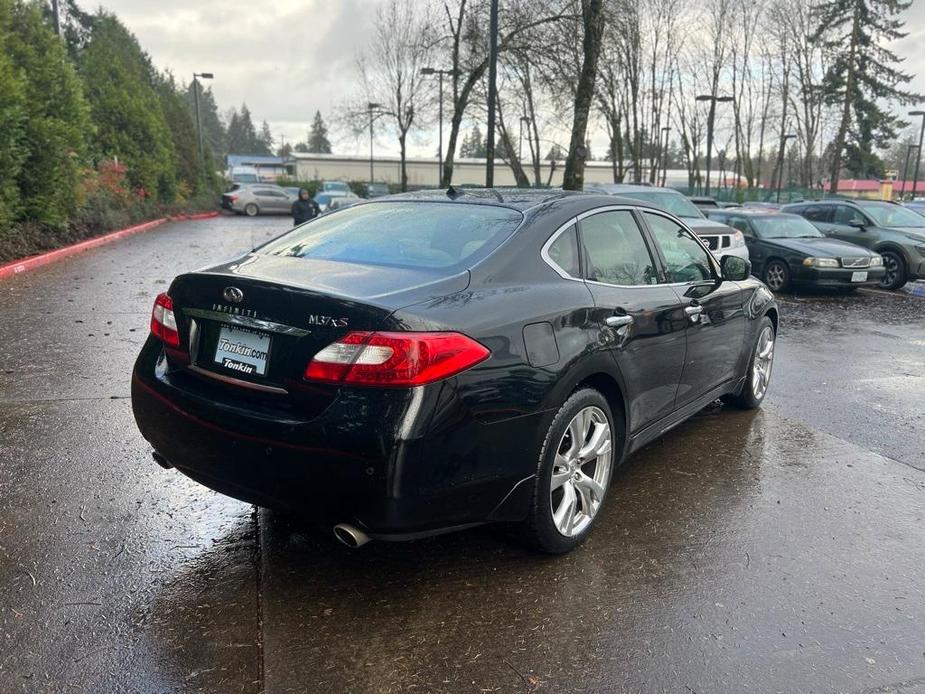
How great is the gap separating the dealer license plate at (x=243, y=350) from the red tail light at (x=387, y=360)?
25cm

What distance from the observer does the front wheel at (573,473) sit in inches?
119

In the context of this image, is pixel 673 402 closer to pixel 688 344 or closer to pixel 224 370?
pixel 688 344

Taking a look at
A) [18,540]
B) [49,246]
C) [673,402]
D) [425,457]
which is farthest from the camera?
[49,246]

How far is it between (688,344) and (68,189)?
14.4 metres

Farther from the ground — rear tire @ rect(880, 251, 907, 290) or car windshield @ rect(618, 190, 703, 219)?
car windshield @ rect(618, 190, 703, 219)

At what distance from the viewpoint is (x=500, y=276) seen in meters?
3.03

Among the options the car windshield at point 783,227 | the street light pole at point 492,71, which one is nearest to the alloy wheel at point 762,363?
the car windshield at point 783,227

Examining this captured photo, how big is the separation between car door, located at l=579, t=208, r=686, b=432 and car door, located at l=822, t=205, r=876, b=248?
12.1 meters

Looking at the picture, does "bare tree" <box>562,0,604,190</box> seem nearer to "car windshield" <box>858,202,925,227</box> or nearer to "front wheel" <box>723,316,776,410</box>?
"car windshield" <box>858,202,925,227</box>

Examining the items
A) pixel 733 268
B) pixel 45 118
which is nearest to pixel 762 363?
pixel 733 268

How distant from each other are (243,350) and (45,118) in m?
14.1

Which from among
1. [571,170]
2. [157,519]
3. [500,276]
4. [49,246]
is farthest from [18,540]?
[571,170]

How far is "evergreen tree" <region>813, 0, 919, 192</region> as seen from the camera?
113ft

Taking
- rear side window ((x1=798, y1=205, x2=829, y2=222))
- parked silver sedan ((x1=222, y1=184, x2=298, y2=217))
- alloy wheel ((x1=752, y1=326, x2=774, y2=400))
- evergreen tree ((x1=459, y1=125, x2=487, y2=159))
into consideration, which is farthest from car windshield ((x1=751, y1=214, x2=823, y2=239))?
evergreen tree ((x1=459, y1=125, x2=487, y2=159))
